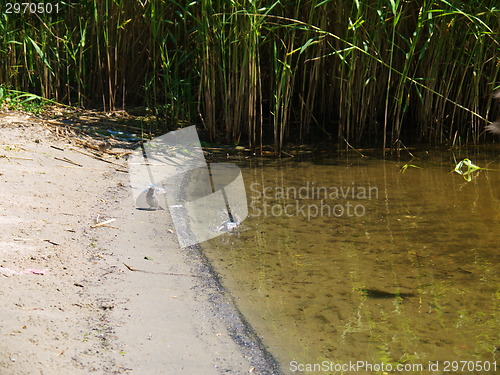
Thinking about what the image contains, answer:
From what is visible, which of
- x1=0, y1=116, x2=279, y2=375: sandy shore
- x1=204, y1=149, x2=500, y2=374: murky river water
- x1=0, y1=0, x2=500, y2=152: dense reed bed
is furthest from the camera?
x1=0, y1=0, x2=500, y2=152: dense reed bed

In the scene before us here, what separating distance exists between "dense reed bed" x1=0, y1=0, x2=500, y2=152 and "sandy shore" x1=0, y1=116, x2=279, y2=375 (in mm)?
1685

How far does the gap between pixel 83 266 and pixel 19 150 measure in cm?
173

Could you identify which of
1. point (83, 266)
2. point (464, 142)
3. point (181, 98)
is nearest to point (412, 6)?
point (464, 142)

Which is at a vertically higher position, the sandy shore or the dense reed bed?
the dense reed bed

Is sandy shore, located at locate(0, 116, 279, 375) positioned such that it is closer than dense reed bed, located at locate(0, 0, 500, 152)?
Yes

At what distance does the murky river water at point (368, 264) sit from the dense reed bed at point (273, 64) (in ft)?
2.36

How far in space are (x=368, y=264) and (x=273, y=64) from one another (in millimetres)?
2697

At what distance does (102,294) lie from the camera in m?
2.40

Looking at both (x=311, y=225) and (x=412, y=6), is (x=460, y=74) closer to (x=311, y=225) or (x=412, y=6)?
(x=412, y=6)

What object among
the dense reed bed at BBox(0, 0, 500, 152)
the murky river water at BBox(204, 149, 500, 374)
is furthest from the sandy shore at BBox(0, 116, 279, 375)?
the dense reed bed at BBox(0, 0, 500, 152)

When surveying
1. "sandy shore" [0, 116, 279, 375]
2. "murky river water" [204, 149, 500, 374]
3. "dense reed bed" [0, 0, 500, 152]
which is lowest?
"murky river water" [204, 149, 500, 374]

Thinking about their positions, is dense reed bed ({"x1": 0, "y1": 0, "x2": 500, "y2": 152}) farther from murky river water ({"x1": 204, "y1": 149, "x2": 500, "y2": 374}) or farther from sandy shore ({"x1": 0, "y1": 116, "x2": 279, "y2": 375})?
sandy shore ({"x1": 0, "y1": 116, "x2": 279, "y2": 375})

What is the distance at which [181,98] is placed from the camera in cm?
530

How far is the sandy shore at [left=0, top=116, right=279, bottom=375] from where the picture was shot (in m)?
1.98
